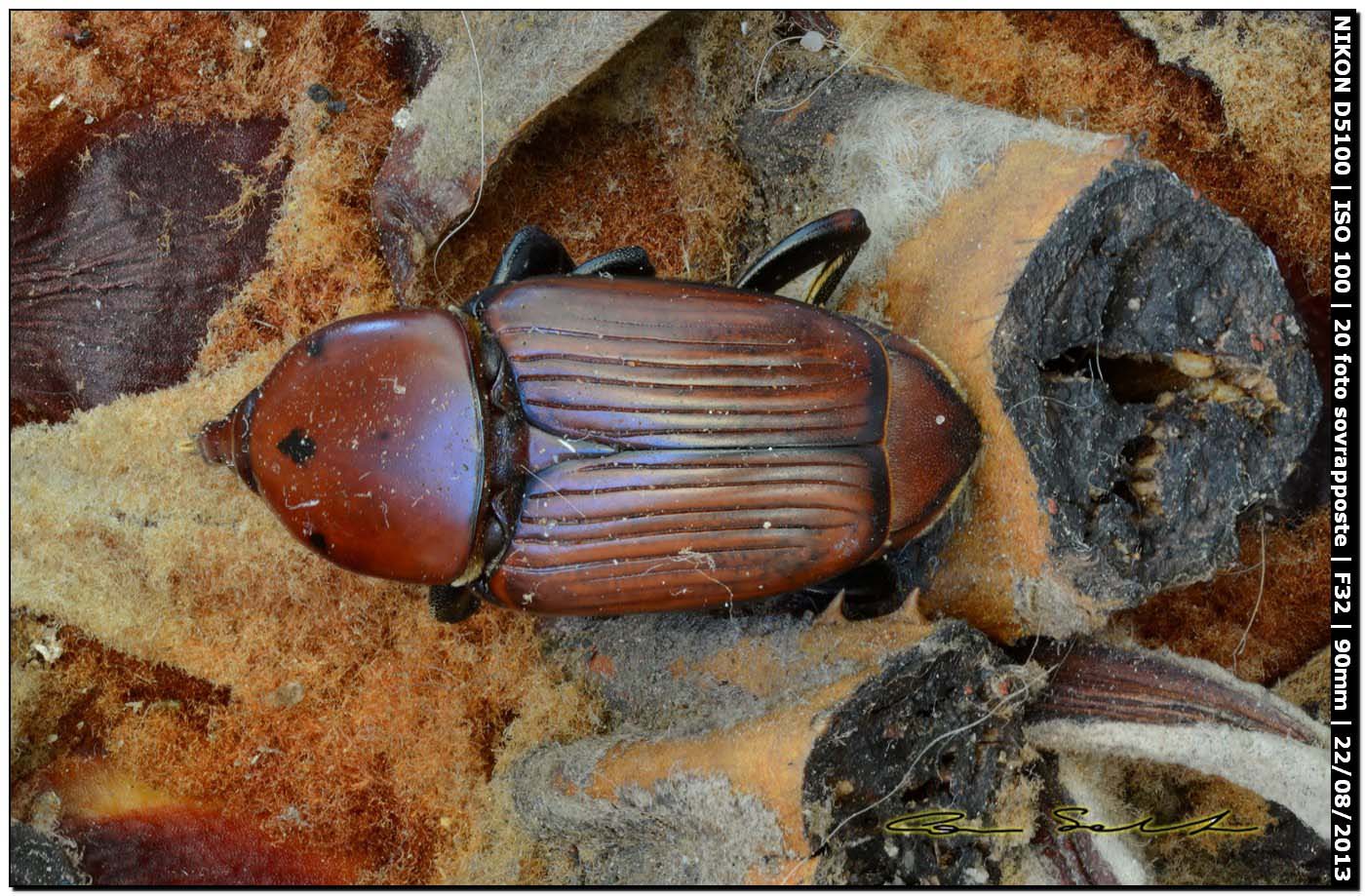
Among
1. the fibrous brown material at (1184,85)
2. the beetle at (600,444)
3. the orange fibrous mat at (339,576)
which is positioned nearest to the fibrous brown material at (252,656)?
the orange fibrous mat at (339,576)

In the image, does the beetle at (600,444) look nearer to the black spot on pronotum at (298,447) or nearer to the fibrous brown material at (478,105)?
the black spot on pronotum at (298,447)

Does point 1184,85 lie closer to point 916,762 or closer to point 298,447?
point 916,762

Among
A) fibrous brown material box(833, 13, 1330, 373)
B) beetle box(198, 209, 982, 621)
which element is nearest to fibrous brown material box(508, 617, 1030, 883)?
beetle box(198, 209, 982, 621)

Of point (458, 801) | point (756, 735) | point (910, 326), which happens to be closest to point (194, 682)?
point (458, 801)

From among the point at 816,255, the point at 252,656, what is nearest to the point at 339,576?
the point at 252,656

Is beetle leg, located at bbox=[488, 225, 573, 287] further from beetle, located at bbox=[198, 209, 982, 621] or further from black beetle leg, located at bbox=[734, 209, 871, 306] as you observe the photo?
black beetle leg, located at bbox=[734, 209, 871, 306]

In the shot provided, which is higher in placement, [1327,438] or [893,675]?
[1327,438]

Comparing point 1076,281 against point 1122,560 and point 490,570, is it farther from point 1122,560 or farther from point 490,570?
point 490,570
